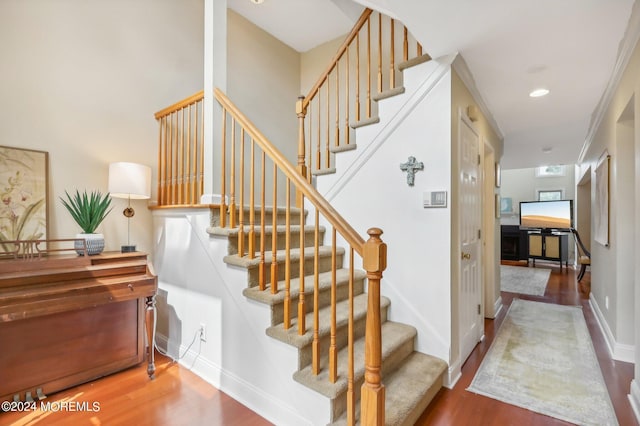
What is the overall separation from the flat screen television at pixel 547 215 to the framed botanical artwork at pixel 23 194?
953cm

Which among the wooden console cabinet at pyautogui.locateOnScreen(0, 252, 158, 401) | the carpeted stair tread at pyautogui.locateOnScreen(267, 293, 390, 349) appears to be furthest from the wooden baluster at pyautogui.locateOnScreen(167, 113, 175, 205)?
the carpeted stair tread at pyautogui.locateOnScreen(267, 293, 390, 349)

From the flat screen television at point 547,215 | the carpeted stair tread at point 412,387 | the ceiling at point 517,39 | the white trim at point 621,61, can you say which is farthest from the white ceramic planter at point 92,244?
the flat screen television at point 547,215

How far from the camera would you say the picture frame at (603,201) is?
2.96 metres

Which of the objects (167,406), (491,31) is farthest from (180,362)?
(491,31)

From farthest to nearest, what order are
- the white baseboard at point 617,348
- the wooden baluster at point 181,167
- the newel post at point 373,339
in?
the wooden baluster at point 181,167, the white baseboard at point 617,348, the newel post at point 373,339

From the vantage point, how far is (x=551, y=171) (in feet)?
29.5

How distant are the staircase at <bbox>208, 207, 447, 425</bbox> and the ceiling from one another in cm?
158

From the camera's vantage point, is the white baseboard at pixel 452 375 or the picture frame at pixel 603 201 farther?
the picture frame at pixel 603 201

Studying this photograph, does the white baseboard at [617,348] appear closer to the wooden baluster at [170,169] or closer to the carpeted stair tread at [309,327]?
the carpeted stair tread at [309,327]

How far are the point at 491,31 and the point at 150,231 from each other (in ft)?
10.7

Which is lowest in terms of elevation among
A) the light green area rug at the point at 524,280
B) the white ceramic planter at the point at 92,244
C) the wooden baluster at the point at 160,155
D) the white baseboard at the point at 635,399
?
the light green area rug at the point at 524,280

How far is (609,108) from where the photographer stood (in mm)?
2854

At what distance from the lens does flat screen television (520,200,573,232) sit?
8.11 meters

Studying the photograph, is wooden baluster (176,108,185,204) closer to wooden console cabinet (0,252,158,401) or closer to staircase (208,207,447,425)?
wooden console cabinet (0,252,158,401)
